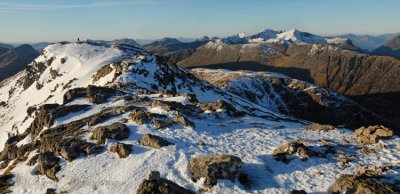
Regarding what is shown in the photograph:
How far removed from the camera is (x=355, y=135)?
155 feet

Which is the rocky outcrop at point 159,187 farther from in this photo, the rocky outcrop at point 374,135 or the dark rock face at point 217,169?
the rocky outcrop at point 374,135

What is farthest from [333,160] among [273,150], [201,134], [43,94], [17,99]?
[17,99]

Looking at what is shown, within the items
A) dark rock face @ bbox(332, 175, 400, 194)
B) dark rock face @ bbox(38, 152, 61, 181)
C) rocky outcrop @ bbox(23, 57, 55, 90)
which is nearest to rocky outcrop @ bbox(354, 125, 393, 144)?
dark rock face @ bbox(332, 175, 400, 194)

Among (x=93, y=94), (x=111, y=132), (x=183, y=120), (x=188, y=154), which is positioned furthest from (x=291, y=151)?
(x=93, y=94)

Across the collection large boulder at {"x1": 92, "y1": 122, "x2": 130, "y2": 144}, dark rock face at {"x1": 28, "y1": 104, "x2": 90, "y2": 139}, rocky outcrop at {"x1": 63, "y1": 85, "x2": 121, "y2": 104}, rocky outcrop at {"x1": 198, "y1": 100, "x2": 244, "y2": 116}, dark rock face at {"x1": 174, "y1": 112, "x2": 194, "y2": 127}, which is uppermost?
dark rock face at {"x1": 174, "y1": 112, "x2": 194, "y2": 127}

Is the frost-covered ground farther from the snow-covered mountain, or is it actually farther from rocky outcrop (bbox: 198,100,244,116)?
rocky outcrop (bbox: 198,100,244,116)

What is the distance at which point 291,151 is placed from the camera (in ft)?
132

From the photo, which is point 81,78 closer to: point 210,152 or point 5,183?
point 5,183

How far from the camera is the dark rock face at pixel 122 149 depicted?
42.4 m

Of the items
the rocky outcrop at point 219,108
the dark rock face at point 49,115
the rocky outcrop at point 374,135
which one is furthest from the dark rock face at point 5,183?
the rocky outcrop at point 374,135

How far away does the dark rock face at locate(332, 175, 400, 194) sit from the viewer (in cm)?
3136

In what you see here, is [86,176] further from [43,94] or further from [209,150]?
[43,94]

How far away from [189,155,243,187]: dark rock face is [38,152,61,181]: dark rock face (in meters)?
16.6

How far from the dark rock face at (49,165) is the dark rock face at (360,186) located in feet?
95.9
